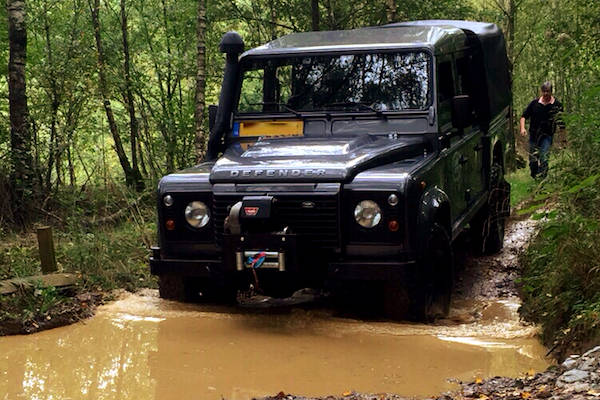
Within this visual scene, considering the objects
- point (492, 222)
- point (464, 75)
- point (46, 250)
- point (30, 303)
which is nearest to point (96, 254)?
point (46, 250)

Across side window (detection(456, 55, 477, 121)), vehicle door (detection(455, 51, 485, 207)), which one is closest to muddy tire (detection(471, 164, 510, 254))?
vehicle door (detection(455, 51, 485, 207))

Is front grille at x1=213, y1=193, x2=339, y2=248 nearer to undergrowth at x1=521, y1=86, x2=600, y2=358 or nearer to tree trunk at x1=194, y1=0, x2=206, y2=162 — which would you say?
undergrowth at x1=521, y1=86, x2=600, y2=358

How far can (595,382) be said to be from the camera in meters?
3.89

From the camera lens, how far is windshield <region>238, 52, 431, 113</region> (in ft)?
22.4

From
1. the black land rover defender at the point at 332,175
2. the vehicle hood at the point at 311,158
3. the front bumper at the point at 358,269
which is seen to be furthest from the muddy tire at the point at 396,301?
the vehicle hood at the point at 311,158

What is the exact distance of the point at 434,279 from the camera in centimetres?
626

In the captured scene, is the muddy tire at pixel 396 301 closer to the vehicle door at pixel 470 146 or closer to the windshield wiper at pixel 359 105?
the windshield wiper at pixel 359 105

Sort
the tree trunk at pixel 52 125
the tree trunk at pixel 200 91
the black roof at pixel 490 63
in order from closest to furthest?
1. the black roof at pixel 490 63
2. the tree trunk at pixel 52 125
3. the tree trunk at pixel 200 91

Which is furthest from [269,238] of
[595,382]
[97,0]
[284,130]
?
[97,0]

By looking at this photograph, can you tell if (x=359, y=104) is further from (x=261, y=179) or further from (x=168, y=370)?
(x=168, y=370)

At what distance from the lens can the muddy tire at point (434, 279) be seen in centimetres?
592

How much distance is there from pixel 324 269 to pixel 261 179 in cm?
77

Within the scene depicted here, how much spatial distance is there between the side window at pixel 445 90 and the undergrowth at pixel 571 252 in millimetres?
999

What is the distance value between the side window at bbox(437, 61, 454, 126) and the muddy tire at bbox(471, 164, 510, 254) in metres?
1.91
